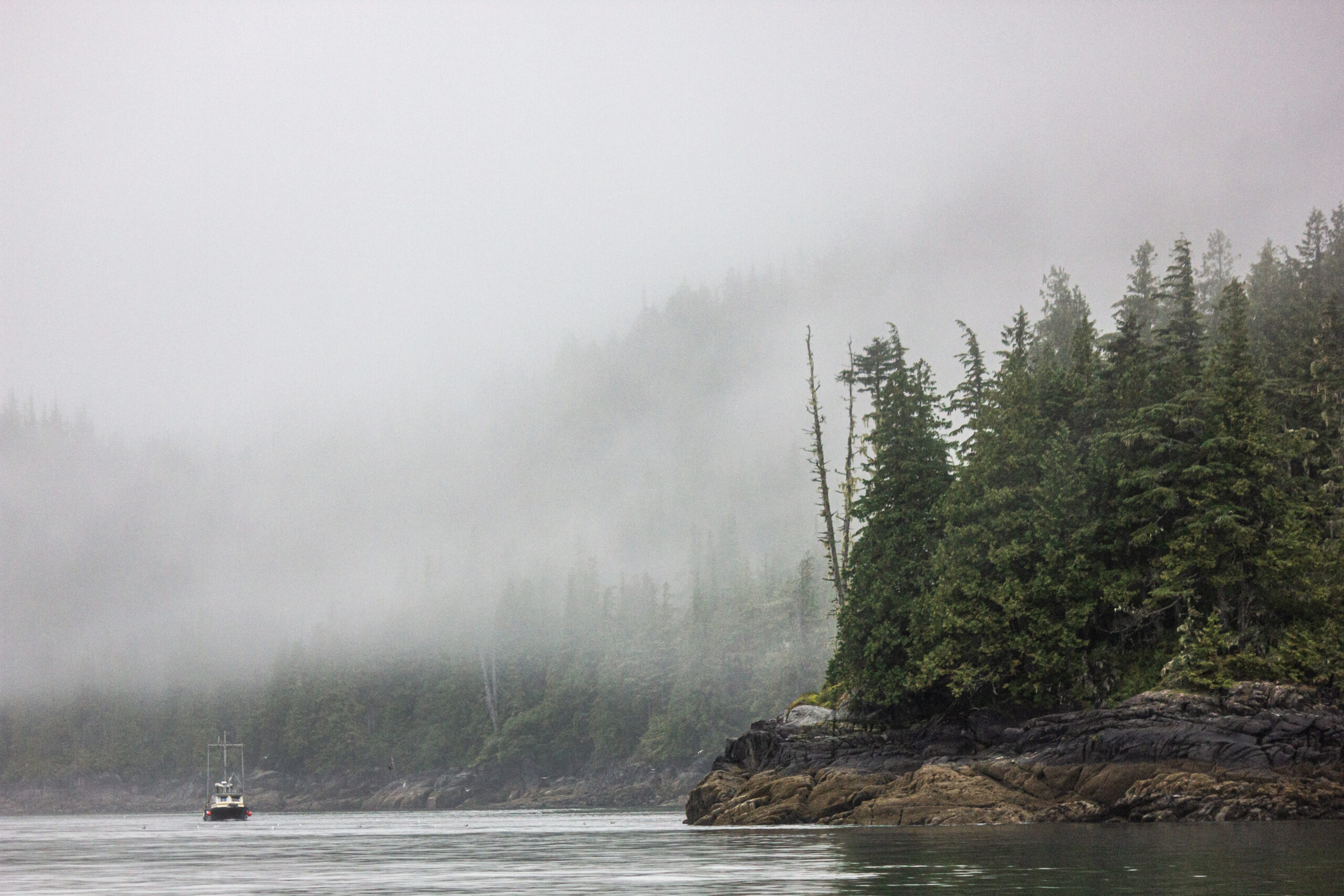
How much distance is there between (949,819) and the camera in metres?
53.2

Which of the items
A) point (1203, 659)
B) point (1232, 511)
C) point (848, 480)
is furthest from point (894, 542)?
point (1203, 659)

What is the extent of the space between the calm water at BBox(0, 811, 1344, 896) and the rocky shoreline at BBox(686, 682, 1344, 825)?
376cm

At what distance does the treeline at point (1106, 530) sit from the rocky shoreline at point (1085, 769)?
7.95 feet

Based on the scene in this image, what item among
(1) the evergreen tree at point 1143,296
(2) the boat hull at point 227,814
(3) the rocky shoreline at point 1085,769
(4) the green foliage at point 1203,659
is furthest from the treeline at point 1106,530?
(2) the boat hull at point 227,814

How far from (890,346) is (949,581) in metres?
27.8

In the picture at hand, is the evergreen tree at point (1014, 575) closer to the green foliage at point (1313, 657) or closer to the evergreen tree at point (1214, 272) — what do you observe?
the green foliage at point (1313, 657)

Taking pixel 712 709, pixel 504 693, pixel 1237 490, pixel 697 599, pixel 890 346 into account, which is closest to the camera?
pixel 1237 490

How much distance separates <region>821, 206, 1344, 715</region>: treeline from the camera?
57.0m

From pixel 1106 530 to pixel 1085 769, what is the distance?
14464 millimetres

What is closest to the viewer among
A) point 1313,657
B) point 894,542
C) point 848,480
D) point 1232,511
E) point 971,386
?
point 1313,657

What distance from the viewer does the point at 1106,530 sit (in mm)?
63062

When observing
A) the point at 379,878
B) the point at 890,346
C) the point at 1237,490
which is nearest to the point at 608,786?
the point at 890,346

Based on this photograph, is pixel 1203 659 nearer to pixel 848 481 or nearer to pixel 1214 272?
pixel 848 481

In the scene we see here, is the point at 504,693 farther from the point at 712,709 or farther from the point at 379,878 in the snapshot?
the point at 379,878
